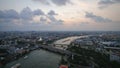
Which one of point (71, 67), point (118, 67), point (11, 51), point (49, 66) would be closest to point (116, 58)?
point (118, 67)

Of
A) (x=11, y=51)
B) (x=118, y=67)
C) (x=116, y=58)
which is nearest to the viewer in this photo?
(x=118, y=67)

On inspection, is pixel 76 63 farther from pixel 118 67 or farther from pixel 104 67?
pixel 118 67

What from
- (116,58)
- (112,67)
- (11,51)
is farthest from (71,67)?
(11,51)

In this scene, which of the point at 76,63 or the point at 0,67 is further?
the point at 76,63

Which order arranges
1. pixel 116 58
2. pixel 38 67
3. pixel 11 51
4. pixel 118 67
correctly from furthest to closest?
pixel 11 51
pixel 116 58
pixel 38 67
pixel 118 67

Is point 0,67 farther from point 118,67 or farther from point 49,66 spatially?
point 118,67

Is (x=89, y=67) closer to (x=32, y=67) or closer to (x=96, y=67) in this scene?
(x=96, y=67)

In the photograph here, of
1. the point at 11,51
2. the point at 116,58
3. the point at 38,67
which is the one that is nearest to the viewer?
the point at 38,67

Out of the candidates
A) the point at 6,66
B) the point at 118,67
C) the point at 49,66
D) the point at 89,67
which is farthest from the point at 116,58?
the point at 6,66

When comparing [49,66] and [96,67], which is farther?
[49,66]
